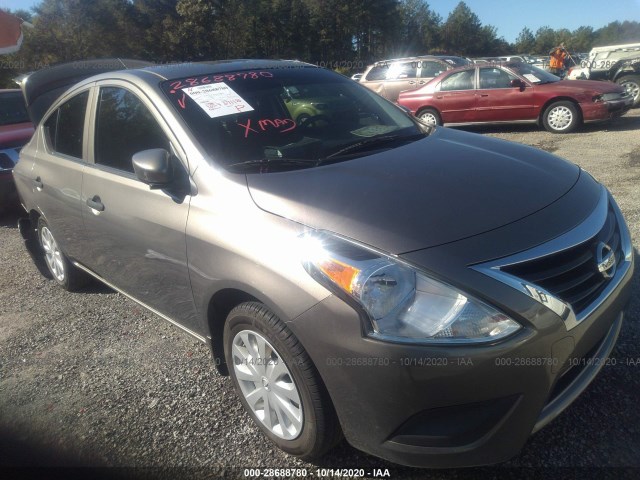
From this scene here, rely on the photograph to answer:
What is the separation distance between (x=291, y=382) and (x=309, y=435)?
0.75 feet

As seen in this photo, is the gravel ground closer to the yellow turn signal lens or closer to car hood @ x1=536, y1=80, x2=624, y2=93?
the yellow turn signal lens

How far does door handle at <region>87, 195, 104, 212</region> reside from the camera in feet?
10.2

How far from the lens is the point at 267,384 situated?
7.44 ft

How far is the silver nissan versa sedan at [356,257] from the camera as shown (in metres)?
1.75

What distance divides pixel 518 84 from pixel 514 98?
27 cm

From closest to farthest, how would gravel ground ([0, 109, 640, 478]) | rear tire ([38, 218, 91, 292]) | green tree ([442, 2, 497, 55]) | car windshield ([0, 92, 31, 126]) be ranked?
gravel ground ([0, 109, 640, 478]) → rear tire ([38, 218, 91, 292]) → car windshield ([0, 92, 31, 126]) → green tree ([442, 2, 497, 55])

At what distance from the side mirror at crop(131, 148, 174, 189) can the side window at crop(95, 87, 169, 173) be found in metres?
0.23

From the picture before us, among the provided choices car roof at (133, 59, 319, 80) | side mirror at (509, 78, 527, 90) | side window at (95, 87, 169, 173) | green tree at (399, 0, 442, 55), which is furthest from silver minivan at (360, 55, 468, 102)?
green tree at (399, 0, 442, 55)

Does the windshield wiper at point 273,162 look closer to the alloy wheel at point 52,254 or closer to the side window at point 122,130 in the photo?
the side window at point 122,130

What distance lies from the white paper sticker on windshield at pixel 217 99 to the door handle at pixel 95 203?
0.90m

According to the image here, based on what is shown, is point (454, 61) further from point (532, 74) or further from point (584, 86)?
point (584, 86)

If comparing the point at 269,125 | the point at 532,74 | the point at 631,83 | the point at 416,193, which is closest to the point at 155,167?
the point at 269,125

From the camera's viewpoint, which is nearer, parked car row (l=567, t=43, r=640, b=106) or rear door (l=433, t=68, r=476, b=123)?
rear door (l=433, t=68, r=476, b=123)

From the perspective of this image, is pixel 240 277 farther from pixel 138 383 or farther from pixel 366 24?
pixel 366 24
